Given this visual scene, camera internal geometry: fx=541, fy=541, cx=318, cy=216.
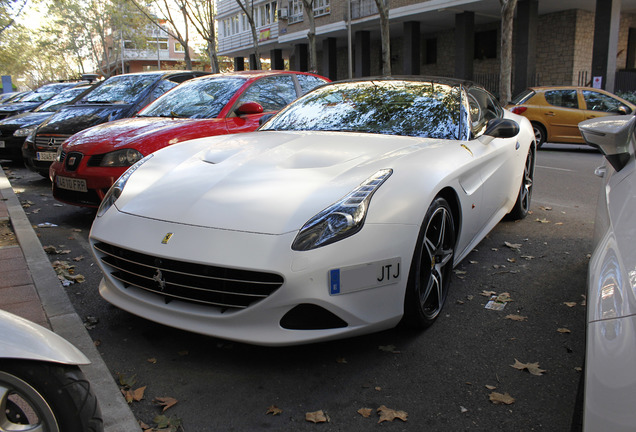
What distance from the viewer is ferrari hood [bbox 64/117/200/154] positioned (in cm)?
533

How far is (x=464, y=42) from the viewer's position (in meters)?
23.9

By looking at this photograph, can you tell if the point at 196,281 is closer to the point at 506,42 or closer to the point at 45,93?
the point at 45,93

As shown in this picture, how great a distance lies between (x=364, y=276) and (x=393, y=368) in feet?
1.80

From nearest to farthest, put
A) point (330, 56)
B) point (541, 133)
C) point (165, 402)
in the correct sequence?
point (165, 402) → point (541, 133) → point (330, 56)

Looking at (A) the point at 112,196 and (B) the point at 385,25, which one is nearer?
(A) the point at 112,196

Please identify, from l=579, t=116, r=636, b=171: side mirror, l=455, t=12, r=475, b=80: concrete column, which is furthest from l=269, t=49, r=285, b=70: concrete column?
l=579, t=116, r=636, b=171: side mirror

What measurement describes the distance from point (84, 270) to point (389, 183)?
8.88 feet

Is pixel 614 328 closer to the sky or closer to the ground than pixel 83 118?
closer to the ground

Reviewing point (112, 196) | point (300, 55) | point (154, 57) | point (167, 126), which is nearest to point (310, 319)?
Answer: point (112, 196)

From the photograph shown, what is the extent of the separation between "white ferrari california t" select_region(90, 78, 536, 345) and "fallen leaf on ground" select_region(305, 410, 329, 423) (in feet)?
1.07

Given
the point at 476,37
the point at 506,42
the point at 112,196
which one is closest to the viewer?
the point at 112,196

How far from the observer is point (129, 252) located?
280 cm

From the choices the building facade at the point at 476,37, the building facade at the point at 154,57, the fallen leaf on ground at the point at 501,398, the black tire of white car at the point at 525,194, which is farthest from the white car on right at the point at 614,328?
the building facade at the point at 154,57

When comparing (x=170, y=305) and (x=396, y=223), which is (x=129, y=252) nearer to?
(x=170, y=305)
